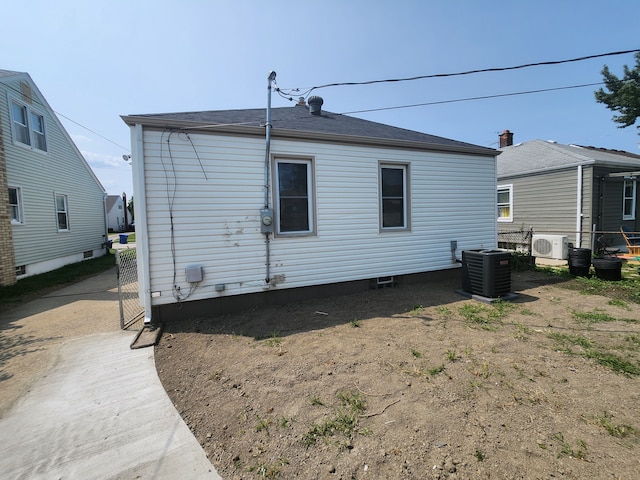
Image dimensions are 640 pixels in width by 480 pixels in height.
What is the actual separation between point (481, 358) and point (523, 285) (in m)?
4.76

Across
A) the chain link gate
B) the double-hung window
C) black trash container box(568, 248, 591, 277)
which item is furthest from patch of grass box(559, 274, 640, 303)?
the chain link gate

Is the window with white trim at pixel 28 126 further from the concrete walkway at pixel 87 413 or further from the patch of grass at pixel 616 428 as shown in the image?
the patch of grass at pixel 616 428

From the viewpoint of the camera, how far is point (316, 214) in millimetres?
6020

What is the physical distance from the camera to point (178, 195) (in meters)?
4.98

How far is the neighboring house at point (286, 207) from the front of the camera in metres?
4.93

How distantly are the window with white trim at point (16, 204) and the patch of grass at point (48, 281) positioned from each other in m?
1.92

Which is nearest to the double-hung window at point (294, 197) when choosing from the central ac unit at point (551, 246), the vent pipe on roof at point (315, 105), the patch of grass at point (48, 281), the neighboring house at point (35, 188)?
the vent pipe on roof at point (315, 105)

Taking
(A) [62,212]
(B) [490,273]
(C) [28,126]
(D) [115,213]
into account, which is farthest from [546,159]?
(D) [115,213]

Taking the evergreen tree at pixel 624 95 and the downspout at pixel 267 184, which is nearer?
the downspout at pixel 267 184

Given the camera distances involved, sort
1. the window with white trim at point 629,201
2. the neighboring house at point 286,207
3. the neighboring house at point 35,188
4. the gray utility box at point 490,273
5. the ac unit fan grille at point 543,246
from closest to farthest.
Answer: the neighboring house at point 286,207 → the gray utility box at point 490,273 → the neighboring house at point 35,188 → the ac unit fan grille at point 543,246 → the window with white trim at point 629,201

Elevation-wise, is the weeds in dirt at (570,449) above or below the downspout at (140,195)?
below

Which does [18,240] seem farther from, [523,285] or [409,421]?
[523,285]

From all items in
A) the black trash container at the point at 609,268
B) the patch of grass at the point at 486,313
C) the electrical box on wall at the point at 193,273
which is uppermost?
the electrical box on wall at the point at 193,273

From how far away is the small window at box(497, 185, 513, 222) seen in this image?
43.1ft
